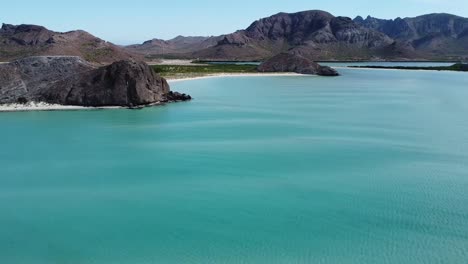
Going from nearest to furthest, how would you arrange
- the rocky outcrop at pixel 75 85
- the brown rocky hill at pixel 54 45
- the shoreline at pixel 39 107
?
1. the shoreline at pixel 39 107
2. the rocky outcrop at pixel 75 85
3. the brown rocky hill at pixel 54 45

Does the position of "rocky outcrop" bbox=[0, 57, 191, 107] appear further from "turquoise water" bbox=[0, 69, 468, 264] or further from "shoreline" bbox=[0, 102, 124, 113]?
"turquoise water" bbox=[0, 69, 468, 264]

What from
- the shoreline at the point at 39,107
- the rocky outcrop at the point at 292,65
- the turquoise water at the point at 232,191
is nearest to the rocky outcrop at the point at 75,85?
the shoreline at the point at 39,107

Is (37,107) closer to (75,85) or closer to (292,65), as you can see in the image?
(75,85)

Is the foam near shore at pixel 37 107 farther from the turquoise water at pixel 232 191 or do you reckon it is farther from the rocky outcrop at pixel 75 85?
the turquoise water at pixel 232 191

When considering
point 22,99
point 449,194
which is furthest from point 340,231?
point 22,99

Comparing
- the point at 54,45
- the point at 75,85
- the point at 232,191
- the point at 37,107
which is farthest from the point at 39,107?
the point at 54,45

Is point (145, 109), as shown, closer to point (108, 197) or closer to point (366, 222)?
point (108, 197)
